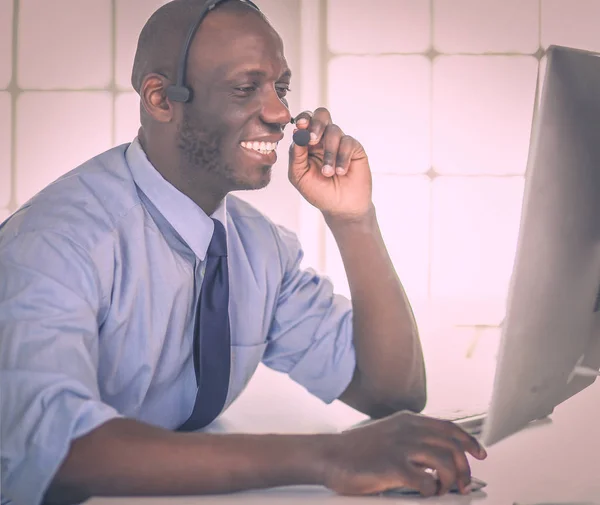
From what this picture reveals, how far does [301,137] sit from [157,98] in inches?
9.5

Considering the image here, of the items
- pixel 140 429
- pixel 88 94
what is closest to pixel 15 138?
pixel 88 94

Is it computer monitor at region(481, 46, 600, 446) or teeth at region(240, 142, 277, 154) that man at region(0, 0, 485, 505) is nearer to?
teeth at region(240, 142, 277, 154)

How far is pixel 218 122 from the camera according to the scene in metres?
1.31

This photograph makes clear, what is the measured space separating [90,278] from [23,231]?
11 cm

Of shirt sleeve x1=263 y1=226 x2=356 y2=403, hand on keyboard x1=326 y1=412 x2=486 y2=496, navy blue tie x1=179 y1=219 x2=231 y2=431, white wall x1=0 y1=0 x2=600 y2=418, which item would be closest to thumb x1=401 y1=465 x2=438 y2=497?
hand on keyboard x1=326 y1=412 x2=486 y2=496

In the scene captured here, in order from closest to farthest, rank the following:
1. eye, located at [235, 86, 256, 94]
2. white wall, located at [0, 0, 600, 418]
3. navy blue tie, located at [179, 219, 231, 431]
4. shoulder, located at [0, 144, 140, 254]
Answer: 1. shoulder, located at [0, 144, 140, 254]
2. navy blue tie, located at [179, 219, 231, 431]
3. eye, located at [235, 86, 256, 94]
4. white wall, located at [0, 0, 600, 418]

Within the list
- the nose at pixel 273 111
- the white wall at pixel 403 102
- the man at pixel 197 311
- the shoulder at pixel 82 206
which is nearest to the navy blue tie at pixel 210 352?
the man at pixel 197 311

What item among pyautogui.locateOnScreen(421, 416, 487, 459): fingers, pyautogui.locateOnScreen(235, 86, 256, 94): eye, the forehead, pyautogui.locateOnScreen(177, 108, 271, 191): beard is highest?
the forehead

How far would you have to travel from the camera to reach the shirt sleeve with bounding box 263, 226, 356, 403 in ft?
4.54

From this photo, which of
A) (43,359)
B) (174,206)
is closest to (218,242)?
(174,206)

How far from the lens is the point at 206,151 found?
1.31m

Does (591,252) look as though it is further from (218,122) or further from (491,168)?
(491,168)

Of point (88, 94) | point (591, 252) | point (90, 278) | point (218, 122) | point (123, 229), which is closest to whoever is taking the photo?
point (591, 252)

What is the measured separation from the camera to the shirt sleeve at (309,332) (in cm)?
138
